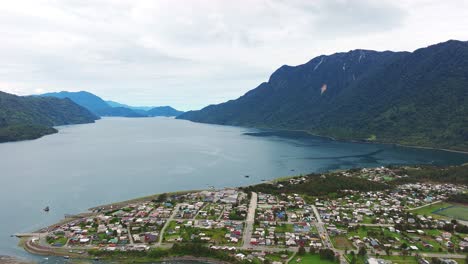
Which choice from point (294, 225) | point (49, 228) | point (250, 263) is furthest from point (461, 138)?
point (49, 228)

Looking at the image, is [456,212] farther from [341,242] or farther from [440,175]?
[440,175]

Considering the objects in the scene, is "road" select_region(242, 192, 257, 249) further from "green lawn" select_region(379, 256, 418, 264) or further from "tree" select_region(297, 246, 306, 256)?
"green lawn" select_region(379, 256, 418, 264)

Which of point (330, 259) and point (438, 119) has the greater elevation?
point (438, 119)

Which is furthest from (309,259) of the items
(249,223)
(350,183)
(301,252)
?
(350,183)

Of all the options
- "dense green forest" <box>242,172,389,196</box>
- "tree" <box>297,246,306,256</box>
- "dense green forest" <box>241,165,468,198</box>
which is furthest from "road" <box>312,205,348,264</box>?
"dense green forest" <box>241,165,468,198</box>

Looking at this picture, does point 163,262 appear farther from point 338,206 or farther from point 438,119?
point 438,119

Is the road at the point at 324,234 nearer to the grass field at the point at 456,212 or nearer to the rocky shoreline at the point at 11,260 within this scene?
the grass field at the point at 456,212

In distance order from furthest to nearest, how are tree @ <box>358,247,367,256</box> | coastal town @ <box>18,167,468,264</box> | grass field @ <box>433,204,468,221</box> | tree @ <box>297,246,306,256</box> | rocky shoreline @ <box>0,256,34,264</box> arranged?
grass field @ <box>433,204,468,221</box> < coastal town @ <box>18,167,468,264</box> < tree @ <box>297,246,306,256</box> < tree @ <box>358,247,367,256</box> < rocky shoreline @ <box>0,256,34,264</box>
